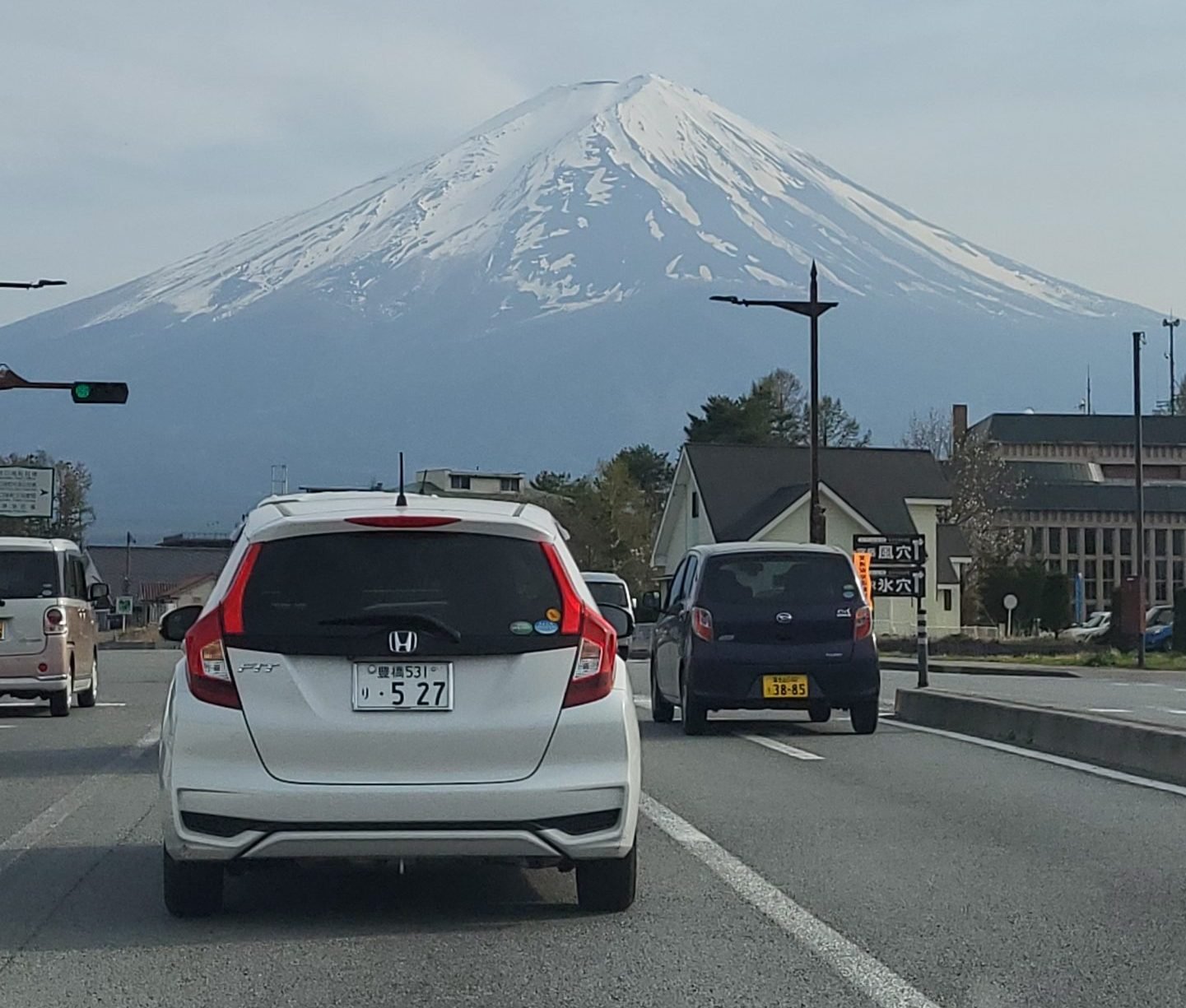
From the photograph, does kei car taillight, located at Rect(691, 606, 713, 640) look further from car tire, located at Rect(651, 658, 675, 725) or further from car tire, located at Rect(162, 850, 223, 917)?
car tire, located at Rect(162, 850, 223, 917)

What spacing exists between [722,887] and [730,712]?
1185 cm

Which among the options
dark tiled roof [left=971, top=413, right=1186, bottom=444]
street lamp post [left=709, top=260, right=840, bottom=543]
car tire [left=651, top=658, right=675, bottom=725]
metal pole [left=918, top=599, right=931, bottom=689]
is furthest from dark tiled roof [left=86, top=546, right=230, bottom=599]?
car tire [left=651, top=658, right=675, bottom=725]

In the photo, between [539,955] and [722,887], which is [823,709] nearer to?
[722,887]

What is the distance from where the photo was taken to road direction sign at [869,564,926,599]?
27.5m

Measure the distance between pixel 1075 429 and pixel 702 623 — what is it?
362 ft

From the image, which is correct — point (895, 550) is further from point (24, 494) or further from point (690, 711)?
point (24, 494)

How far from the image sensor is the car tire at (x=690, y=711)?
16891 millimetres

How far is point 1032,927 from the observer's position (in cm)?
787

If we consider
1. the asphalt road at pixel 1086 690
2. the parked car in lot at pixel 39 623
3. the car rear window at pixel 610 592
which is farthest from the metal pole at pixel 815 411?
the parked car in lot at pixel 39 623

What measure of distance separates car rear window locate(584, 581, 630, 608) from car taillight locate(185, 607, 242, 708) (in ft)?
60.5

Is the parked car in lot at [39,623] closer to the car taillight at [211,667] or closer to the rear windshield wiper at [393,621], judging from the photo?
the car taillight at [211,667]

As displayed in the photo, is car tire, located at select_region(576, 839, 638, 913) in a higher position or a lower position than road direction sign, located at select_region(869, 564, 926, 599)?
lower

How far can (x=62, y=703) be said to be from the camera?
66.0 ft

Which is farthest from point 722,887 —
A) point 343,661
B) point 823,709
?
point 823,709
